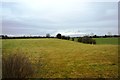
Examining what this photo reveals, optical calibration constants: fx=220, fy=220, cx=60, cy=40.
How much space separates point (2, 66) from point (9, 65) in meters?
0.30

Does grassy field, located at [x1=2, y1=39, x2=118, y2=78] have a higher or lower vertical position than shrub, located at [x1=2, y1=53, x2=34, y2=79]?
lower

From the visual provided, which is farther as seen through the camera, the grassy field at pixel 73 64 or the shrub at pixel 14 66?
the grassy field at pixel 73 64

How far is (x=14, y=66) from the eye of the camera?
9.74 meters

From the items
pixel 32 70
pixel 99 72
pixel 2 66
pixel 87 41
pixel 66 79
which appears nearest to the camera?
pixel 2 66

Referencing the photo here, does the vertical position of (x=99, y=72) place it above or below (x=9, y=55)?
below

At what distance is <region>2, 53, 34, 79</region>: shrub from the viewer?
31.8ft

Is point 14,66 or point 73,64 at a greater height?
point 14,66

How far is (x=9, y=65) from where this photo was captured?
972cm

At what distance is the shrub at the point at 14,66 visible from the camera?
970 cm

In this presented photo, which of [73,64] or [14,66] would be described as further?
[73,64]

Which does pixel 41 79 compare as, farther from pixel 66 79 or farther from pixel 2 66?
pixel 2 66

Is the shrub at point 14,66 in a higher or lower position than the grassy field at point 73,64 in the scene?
higher

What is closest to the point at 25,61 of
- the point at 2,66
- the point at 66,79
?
the point at 2,66

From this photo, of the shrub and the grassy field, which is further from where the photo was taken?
the grassy field
